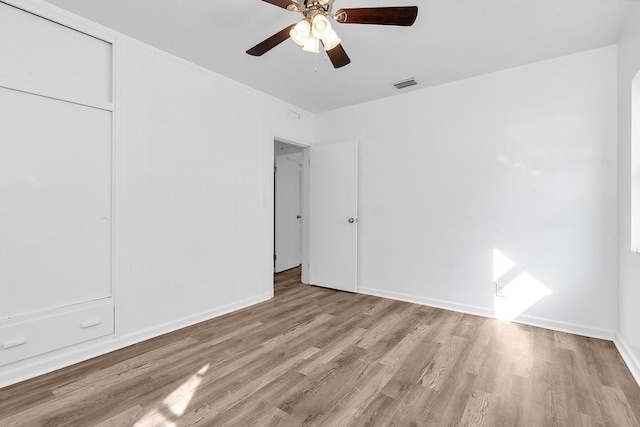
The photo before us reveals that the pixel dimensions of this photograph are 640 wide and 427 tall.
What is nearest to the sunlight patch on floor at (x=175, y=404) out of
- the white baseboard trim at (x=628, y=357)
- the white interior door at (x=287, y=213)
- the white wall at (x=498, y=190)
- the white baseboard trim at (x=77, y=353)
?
the white baseboard trim at (x=77, y=353)

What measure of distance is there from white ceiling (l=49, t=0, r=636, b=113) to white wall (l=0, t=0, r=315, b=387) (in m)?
0.26

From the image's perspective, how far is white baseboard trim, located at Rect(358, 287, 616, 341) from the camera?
8.98ft

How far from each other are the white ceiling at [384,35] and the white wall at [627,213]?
0.67 feet

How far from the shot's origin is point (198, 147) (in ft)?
10.3

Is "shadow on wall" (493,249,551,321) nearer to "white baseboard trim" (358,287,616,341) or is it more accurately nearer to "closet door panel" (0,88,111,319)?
"white baseboard trim" (358,287,616,341)

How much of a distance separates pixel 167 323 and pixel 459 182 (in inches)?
133

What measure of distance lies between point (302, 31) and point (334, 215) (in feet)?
9.03

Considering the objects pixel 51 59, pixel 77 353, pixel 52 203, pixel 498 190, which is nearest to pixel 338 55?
pixel 51 59

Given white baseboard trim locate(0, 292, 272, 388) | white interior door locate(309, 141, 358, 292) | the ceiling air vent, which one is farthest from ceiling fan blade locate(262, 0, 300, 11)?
white baseboard trim locate(0, 292, 272, 388)

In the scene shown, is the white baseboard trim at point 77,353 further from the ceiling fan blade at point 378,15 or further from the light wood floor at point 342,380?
the ceiling fan blade at point 378,15

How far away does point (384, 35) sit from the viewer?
8.37ft

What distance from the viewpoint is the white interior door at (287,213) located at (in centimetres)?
566

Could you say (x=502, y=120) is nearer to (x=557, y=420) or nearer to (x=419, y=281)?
(x=419, y=281)

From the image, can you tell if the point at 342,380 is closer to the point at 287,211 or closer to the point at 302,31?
the point at 302,31
